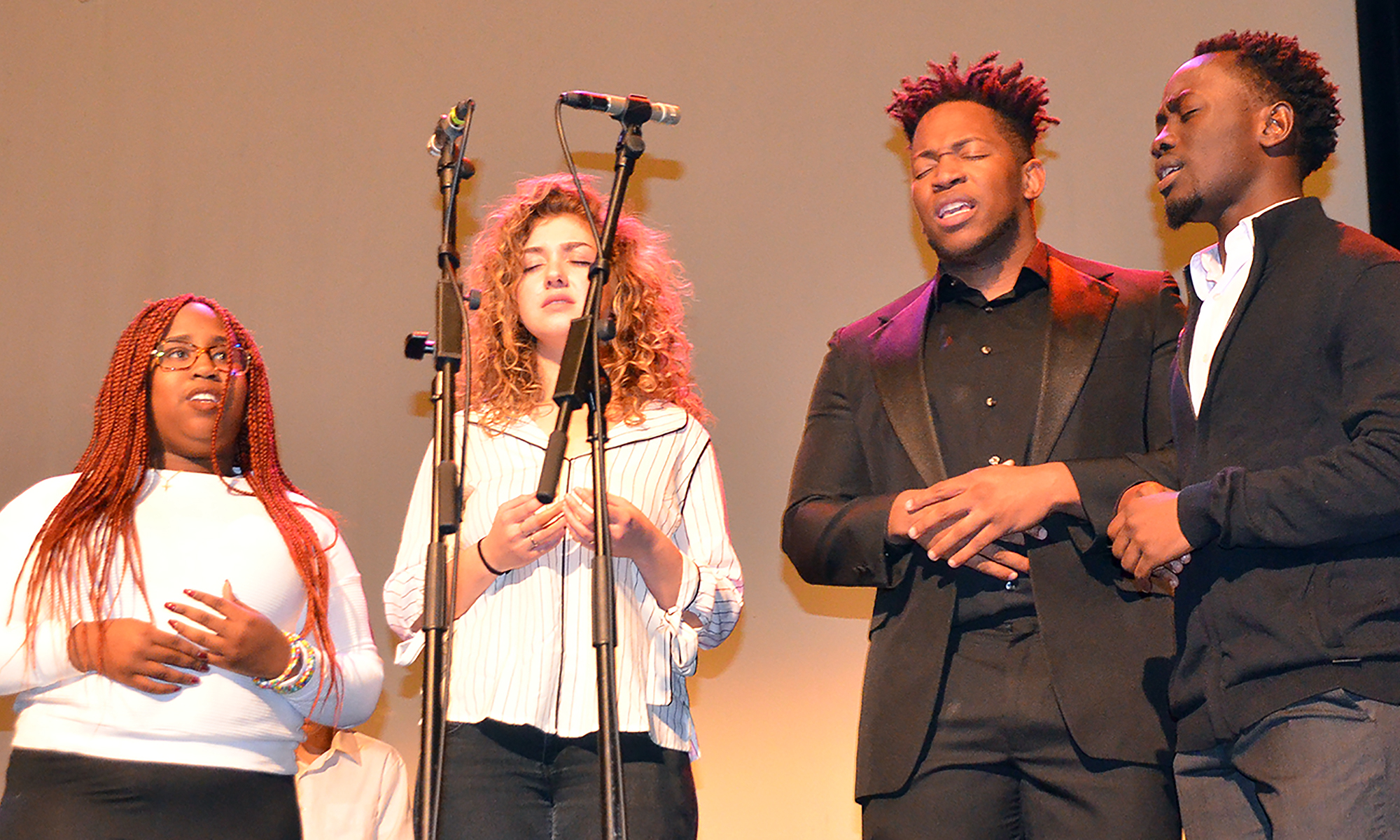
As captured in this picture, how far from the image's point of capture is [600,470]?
2027mm

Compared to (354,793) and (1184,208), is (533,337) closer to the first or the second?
(1184,208)

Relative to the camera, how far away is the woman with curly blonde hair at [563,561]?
2527 millimetres

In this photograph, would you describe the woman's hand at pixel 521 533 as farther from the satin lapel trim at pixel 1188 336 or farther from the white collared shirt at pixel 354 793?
the white collared shirt at pixel 354 793

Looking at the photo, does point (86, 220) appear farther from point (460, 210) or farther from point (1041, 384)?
point (1041, 384)

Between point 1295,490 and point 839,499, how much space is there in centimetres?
90

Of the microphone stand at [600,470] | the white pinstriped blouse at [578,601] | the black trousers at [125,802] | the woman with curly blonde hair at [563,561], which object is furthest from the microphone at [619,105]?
the black trousers at [125,802]

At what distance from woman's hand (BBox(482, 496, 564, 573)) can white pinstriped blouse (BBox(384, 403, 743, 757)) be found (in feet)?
0.45

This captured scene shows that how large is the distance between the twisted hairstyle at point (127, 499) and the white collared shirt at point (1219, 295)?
173 cm

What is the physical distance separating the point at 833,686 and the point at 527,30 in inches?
101

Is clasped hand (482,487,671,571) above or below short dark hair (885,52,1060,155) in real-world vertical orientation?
below

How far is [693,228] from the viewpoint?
4699mm

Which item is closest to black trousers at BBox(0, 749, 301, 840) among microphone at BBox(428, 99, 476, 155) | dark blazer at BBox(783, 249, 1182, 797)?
dark blazer at BBox(783, 249, 1182, 797)

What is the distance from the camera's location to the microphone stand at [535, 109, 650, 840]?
1862 millimetres

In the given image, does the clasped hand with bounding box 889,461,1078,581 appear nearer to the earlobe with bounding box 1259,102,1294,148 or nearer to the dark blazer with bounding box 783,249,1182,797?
the dark blazer with bounding box 783,249,1182,797
